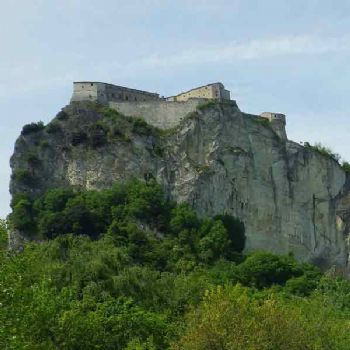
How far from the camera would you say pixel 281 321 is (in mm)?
30203

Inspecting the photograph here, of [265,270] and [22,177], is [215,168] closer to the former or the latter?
[265,270]

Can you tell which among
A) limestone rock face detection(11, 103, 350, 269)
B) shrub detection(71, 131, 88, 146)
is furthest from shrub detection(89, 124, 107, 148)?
shrub detection(71, 131, 88, 146)

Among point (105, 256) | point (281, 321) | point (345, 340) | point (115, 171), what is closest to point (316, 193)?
point (115, 171)

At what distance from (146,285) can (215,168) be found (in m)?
35.9

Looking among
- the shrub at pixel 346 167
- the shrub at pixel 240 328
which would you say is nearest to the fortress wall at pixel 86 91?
the shrub at pixel 346 167

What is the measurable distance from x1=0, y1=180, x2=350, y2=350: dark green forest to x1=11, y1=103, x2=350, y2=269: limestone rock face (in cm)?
211

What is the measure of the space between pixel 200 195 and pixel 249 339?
166ft

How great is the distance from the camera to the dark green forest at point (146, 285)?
1136 inches

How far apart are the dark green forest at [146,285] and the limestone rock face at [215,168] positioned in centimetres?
211

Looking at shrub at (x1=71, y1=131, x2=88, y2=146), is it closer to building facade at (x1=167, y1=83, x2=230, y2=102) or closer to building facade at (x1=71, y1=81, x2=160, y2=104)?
building facade at (x1=71, y1=81, x2=160, y2=104)

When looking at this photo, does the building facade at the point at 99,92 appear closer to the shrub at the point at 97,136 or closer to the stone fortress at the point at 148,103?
the stone fortress at the point at 148,103

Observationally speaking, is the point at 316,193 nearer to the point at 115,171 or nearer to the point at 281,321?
the point at 115,171

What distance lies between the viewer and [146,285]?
4497cm

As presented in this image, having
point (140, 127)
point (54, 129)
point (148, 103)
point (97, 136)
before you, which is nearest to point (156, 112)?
point (148, 103)
